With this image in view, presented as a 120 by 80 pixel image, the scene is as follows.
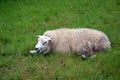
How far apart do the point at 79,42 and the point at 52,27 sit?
2739 millimetres

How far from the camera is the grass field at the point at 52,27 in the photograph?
8.38 meters

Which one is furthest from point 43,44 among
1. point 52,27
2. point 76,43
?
point 52,27

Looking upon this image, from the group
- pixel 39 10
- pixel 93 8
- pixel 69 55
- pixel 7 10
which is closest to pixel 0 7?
pixel 7 10

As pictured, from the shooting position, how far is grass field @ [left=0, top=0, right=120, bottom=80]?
27.5 ft

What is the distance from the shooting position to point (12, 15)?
1379 centimetres

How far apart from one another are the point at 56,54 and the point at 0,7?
20.5 ft

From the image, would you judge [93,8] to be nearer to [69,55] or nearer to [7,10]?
[7,10]

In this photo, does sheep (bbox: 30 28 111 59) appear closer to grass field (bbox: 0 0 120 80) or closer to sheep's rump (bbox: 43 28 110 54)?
sheep's rump (bbox: 43 28 110 54)

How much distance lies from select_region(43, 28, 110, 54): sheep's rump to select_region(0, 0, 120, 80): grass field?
0.29 meters

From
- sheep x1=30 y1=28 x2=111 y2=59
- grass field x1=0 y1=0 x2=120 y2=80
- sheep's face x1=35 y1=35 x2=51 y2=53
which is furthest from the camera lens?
sheep x1=30 y1=28 x2=111 y2=59

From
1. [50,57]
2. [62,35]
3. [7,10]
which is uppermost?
[7,10]

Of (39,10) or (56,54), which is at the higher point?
(39,10)

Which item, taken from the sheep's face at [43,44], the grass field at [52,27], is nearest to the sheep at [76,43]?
the sheep's face at [43,44]

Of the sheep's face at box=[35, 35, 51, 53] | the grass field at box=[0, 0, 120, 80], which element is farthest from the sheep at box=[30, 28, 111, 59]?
the grass field at box=[0, 0, 120, 80]
